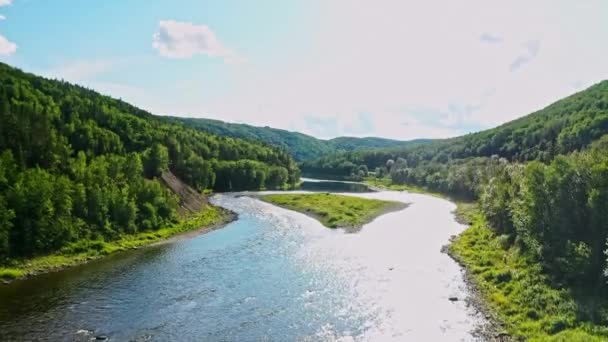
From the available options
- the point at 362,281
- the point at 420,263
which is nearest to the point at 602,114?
the point at 420,263

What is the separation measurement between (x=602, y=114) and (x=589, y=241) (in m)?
161

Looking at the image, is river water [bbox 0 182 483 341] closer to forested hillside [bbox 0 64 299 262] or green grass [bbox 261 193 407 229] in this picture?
forested hillside [bbox 0 64 299 262]

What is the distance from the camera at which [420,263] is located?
67000mm

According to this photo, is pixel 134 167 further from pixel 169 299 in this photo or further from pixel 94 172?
pixel 169 299

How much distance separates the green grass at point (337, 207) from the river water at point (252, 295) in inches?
914

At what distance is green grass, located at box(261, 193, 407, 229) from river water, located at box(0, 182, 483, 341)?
76.2 ft

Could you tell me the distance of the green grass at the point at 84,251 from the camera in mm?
58037

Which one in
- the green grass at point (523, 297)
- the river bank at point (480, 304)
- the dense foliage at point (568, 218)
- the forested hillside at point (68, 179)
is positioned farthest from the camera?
the forested hillside at point (68, 179)

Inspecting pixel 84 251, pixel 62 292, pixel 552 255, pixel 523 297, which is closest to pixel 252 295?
pixel 62 292

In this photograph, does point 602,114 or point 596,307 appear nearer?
point 596,307

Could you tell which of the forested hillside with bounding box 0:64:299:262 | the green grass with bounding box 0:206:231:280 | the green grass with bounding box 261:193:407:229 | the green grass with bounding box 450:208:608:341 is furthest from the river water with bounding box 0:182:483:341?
the green grass with bounding box 261:193:407:229

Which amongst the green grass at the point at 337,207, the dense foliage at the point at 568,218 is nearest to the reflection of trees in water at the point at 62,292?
the dense foliage at the point at 568,218

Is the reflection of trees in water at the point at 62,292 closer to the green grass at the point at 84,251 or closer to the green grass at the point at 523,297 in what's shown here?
the green grass at the point at 84,251

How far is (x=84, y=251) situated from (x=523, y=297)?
5850cm
